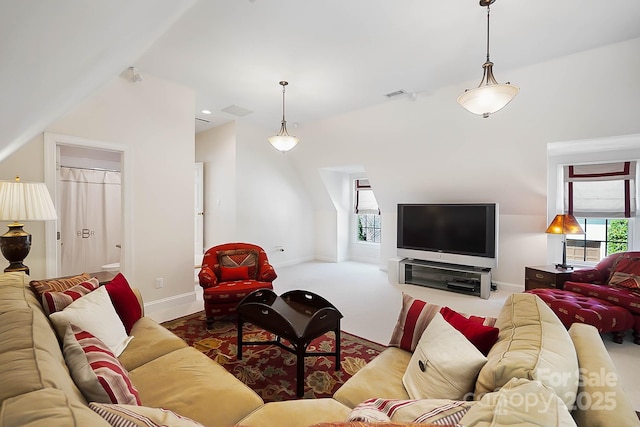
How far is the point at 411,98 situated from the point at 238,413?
157 inches

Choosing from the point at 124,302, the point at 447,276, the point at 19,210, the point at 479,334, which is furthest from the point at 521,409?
the point at 447,276

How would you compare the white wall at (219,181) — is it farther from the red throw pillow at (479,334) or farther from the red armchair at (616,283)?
the red armchair at (616,283)

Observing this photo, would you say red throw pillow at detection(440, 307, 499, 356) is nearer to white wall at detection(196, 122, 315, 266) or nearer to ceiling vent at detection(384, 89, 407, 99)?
ceiling vent at detection(384, 89, 407, 99)

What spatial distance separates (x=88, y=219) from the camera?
5.05 metres

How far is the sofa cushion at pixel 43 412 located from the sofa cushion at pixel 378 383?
3.49ft

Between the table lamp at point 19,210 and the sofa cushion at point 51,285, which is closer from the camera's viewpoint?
the sofa cushion at point 51,285

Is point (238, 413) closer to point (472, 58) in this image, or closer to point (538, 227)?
point (472, 58)

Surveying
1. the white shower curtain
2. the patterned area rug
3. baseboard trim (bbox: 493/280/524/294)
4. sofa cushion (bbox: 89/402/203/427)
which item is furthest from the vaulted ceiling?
baseboard trim (bbox: 493/280/524/294)

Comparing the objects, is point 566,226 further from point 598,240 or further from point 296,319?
point 296,319

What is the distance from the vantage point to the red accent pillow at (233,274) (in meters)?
A: 3.54

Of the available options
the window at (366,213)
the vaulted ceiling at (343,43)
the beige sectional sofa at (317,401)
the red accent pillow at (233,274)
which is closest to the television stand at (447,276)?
the window at (366,213)

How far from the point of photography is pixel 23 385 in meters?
0.74

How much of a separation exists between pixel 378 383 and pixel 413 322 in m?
0.47

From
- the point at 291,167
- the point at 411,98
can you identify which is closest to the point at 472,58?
the point at 411,98
